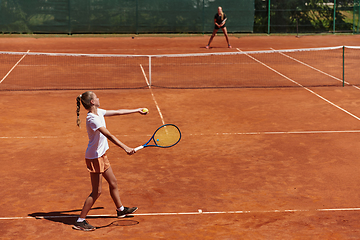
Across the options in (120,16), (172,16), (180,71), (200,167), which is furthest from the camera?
(172,16)

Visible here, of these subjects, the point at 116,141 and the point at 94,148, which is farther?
the point at 94,148

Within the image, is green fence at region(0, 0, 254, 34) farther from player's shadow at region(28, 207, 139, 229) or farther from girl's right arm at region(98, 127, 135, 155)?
girl's right arm at region(98, 127, 135, 155)

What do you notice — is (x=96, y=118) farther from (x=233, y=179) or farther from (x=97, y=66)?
(x=97, y=66)

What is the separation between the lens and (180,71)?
1898 cm

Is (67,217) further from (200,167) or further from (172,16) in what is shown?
(172,16)

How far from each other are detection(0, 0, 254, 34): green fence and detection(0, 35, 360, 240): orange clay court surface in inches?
→ 607

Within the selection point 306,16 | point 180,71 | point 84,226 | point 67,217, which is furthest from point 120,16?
point 84,226

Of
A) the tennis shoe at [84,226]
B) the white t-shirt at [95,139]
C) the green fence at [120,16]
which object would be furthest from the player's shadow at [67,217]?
the green fence at [120,16]

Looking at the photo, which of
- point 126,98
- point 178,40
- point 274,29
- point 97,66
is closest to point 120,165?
point 126,98

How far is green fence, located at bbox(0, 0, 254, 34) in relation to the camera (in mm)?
29234

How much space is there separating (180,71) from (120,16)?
1228 centimetres

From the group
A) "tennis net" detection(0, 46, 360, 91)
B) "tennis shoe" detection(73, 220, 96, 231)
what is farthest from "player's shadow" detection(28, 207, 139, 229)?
"tennis net" detection(0, 46, 360, 91)

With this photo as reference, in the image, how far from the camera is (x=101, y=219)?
21.7 feet

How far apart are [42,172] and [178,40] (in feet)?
68.2
